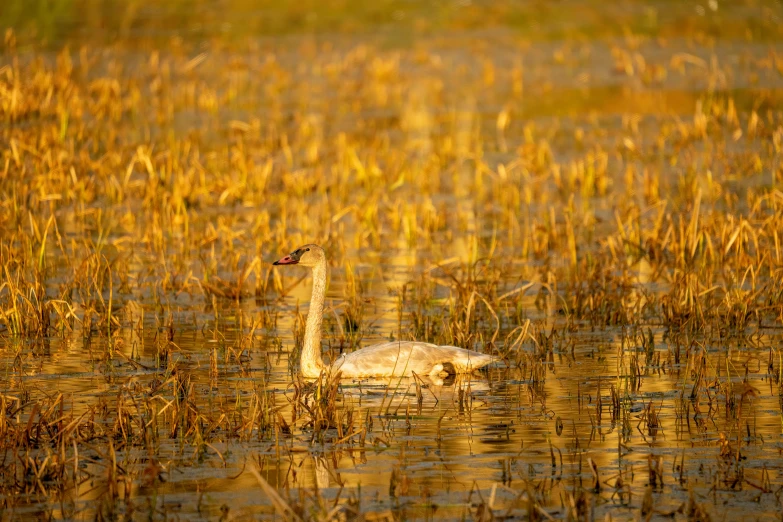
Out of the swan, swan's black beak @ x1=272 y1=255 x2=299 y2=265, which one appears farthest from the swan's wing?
swan's black beak @ x1=272 y1=255 x2=299 y2=265

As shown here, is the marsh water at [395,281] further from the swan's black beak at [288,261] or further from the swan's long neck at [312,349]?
the swan's black beak at [288,261]

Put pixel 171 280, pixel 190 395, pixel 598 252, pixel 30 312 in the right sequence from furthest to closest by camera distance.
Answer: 1. pixel 598 252
2. pixel 171 280
3. pixel 30 312
4. pixel 190 395

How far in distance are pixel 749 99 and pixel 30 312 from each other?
54.5ft

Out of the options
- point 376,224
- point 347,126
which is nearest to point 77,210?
point 376,224

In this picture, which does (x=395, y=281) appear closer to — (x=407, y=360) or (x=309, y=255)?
(x=309, y=255)

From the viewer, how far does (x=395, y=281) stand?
13375mm

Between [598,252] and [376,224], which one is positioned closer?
[598,252]

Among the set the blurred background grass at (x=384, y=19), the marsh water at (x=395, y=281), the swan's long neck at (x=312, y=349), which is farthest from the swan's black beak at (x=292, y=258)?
the blurred background grass at (x=384, y=19)

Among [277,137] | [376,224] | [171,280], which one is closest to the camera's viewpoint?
[171,280]

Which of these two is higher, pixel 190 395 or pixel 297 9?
pixel 297 9

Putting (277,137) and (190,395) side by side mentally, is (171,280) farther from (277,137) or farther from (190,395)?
(277,137)

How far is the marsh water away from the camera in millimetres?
7293

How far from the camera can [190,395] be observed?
878 centimetres

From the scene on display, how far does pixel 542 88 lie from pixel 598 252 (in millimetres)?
13695
